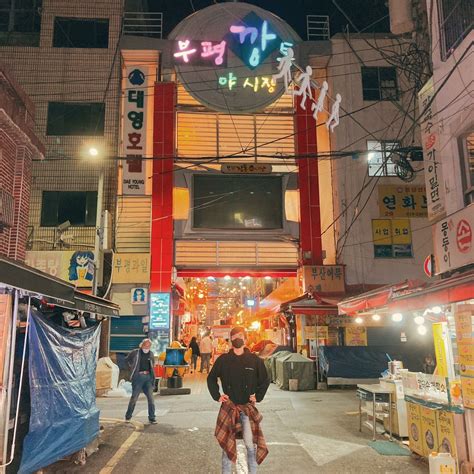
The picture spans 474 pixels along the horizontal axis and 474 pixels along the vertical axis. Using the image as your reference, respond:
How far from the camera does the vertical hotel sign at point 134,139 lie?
20359 mm

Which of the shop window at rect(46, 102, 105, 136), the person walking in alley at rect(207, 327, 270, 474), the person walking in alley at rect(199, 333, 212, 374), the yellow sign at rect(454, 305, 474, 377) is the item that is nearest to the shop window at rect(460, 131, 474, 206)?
the yellow sign at rect(454, 305, 474, 377)

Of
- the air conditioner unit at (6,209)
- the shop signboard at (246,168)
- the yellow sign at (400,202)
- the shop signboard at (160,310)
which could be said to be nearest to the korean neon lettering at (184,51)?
the shop signboard at (246,168)

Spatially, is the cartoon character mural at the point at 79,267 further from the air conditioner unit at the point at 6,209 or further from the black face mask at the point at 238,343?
the black face mask at the point at 238,343

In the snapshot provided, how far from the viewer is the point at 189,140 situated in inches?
832

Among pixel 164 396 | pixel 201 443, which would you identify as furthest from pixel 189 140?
pixel 201 443

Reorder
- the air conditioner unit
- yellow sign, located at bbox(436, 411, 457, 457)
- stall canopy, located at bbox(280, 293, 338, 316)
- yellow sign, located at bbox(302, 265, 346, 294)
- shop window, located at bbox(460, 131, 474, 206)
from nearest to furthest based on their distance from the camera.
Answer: yellow sign, located at bbox(436, 411, 457, 457), shop window, located at bbox(460, 131, 474, 206), the air conditioner unit, stall canopy, located at bbox(280, 293, 338, 316), yellow sign, located at bbox(302, 265, 346, 294)

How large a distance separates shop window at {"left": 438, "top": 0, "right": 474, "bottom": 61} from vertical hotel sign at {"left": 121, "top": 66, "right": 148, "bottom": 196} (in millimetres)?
13083

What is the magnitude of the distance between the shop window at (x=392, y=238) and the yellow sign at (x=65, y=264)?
12214 millimetres

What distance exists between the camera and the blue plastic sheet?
5.96 meters

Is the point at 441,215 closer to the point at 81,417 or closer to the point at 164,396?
the point at 81,417

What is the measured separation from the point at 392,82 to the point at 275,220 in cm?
858

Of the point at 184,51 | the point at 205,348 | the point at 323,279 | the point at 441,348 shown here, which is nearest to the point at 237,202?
the point at 323,279

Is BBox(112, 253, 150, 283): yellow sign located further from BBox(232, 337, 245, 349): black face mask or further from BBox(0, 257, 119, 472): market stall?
BBox(232, 337, 245, 349): black face mask

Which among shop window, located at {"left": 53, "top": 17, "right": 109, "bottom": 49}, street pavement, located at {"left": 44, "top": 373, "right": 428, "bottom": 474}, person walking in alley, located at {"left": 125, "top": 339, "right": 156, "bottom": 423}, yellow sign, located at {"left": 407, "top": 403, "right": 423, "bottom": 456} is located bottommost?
street pavement, located at {"left": 44, "top": 373, "right": 428, "bottom": 474}
